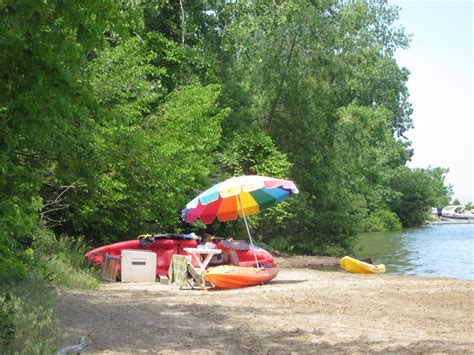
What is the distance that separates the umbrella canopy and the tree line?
1.37 m

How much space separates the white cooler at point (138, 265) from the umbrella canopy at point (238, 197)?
1400mm

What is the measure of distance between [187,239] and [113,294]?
456cm

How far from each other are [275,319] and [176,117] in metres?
10.4

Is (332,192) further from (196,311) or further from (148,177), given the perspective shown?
(196,311)

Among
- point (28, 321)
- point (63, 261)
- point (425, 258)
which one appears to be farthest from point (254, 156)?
point (28, 321)

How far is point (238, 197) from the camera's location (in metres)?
17.0

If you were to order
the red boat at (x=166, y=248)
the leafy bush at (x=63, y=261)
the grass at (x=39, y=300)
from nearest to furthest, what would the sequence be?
the grass at (x=39, y=300)
the leafy bush at (x=63, y=261)
the red boat at (x=166, y=248)

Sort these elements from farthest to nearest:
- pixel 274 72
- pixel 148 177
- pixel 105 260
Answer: pixel 274 72 < pixel 148 177 < pixel 105 260

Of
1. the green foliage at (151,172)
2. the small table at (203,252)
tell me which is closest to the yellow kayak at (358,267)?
the green foliage at (151,172)

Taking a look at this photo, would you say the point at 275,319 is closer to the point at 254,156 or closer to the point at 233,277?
the point at 233,277

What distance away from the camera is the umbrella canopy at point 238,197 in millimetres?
15695

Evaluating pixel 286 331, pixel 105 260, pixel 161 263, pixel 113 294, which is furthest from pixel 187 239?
pixel 286 331

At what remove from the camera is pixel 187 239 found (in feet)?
57.4

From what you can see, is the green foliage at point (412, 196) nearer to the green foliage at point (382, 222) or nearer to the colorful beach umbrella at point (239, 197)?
the green foliage at point (382, 222)
